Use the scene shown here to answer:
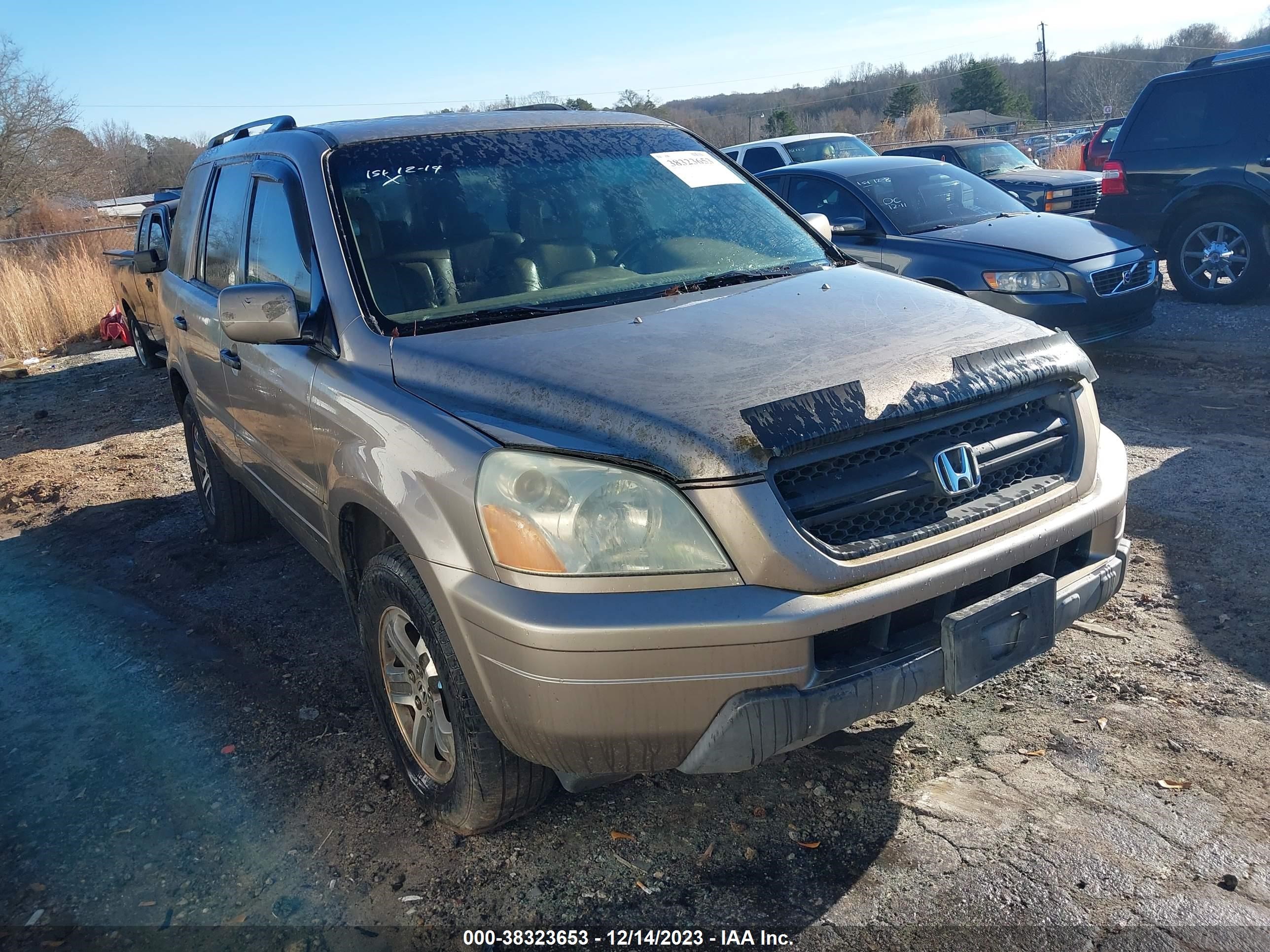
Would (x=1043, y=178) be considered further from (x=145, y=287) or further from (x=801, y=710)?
(x=801, y=710)

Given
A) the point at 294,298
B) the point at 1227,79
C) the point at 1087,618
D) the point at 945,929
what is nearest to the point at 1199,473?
the point at 1087,618

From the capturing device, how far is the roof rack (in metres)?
9.05

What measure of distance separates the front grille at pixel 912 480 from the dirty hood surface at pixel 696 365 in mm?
98

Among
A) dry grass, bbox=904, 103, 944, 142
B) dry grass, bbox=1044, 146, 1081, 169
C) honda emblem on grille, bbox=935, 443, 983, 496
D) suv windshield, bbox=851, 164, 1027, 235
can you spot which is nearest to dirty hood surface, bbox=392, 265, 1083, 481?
honda emblem on grille, bbox=935, 443, 983, 496

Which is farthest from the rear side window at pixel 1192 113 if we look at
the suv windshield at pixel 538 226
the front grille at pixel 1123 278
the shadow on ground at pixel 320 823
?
the shadow on ground at pixel 320 823

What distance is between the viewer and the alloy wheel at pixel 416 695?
Answer: 107 inches

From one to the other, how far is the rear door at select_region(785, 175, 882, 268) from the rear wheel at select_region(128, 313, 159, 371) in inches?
271

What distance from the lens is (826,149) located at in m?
14.8

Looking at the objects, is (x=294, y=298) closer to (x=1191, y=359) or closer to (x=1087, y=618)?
(x=1087, y=618)

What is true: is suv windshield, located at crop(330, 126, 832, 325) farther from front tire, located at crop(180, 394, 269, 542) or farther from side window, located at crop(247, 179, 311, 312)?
front tire, located at crop(180, 394, 269, 542)

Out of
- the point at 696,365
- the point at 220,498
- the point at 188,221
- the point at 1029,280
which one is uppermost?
the point at 188,221

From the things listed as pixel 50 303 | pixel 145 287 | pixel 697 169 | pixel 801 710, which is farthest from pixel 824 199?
pixel 50 303

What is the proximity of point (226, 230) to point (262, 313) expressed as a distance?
153 cm

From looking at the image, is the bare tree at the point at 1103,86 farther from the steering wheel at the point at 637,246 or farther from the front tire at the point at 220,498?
the steering wheel at the point at 637,246
